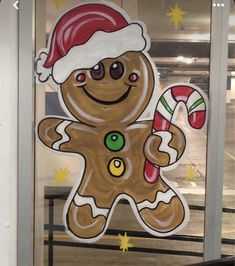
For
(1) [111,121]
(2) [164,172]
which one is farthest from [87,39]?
(2) [164,172]

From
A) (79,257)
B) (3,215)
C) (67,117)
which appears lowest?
(79,257)

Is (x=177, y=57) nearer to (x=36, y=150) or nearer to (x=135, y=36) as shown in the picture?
(x=135, y=36)

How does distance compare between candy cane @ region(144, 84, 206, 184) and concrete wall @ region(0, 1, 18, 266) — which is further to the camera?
candy cane @ region(144, 84, 206, 184)

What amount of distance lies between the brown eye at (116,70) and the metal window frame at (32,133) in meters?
0.41

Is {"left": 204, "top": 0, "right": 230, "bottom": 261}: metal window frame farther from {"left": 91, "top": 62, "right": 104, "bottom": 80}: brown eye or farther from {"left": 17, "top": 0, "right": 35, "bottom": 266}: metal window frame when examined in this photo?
{"left": 17, "top": 0, "right": 35, "bottom": 266}: metal window frame

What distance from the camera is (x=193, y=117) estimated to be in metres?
2.34

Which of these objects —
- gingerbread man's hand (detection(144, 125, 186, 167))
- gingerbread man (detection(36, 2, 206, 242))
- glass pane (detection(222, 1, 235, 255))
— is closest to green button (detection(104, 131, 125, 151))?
gingerbread man (detection(36, 2, 206, 242))

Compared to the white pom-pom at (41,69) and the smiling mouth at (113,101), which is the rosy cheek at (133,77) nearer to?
the smiling mouth at (113,101)

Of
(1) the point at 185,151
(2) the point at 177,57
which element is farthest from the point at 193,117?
(2) the point at 177,57

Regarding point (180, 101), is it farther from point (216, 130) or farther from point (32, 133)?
point (32, 133)

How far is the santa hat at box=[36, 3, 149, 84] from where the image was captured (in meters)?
2.29

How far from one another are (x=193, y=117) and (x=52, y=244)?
1.03 metres

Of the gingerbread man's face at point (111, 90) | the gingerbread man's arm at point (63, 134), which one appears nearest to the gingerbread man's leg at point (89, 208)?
the gingerbread man's arm at point (63, 134)

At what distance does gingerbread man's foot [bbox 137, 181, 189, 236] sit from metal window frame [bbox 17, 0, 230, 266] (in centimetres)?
14
